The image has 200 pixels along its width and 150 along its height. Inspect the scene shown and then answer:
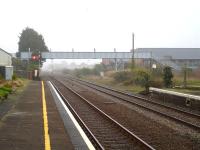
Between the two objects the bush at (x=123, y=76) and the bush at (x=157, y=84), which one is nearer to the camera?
the bush at (x=157, y=84)

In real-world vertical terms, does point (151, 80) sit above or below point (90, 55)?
below

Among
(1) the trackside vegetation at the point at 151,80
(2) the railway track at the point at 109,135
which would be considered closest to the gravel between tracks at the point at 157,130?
(2) the railway track at the point at 109,135

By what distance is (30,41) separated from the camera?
114 metres

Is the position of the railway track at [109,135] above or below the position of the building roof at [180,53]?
below

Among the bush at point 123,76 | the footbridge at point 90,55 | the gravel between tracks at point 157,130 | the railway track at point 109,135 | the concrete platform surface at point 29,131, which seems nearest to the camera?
the concrete platform surface at point 29,131

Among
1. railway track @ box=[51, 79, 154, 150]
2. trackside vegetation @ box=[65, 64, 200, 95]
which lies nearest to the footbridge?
trackside vegetation @ box=[65, 64, 200, 95]

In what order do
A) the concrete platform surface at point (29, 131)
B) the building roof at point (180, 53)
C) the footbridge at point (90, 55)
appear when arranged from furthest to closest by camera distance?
the building roof at point (180, 53), the footbridge at point (90, 55), the concrete platform surface at point (29, 131)

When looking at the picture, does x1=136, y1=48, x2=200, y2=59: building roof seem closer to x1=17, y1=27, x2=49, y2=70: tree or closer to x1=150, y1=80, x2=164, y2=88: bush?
x1=17, y1=27, x2=49, y2=70: tree

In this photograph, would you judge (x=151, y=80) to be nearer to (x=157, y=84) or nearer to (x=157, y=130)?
(x=157, y=84)

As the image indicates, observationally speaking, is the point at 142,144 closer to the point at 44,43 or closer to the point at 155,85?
the point at 155,85

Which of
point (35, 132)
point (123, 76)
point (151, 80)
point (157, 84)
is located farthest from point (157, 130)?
point (123, 76)

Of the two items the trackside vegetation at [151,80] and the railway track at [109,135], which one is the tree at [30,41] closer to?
the trackside vegetation at [151,80]

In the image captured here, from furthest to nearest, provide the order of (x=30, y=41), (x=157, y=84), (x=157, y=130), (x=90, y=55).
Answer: (x=30, y=41) < (x=90, y=55) < (x=157, y=84) < (x=157, y=130)

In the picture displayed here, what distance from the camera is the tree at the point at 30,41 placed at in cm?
11405
